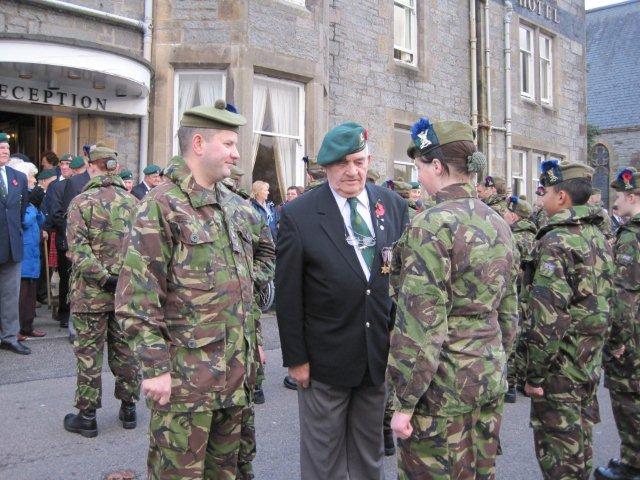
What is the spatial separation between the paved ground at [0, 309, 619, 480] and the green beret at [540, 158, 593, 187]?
2092 millimetres

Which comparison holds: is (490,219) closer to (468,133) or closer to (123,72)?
(468,133)

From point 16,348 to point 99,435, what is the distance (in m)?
2.59

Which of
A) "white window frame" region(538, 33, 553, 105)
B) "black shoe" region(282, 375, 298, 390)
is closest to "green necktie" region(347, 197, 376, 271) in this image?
"black shoe" region(282, 375, 298, 390)

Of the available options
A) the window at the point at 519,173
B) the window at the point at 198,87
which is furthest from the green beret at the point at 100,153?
the window at the point at 519,173

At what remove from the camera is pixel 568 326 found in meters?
3.71

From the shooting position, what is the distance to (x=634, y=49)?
126ft

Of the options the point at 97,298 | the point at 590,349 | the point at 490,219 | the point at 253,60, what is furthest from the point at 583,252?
the point at 253,60

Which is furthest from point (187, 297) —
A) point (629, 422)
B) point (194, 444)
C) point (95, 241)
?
point (629, 422)

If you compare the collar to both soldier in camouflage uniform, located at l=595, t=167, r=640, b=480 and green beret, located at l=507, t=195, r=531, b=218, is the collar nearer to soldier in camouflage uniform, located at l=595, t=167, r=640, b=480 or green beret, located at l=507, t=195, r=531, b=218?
soldier in camouflage uniform, located at l=595, t=167, r=640, b=480

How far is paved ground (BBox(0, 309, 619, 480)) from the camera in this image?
4.46 metres

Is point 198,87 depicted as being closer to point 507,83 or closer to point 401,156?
point 401,156

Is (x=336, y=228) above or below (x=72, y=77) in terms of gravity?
below

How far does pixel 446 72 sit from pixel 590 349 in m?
12.9

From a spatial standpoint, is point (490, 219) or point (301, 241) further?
point (301, 241)
